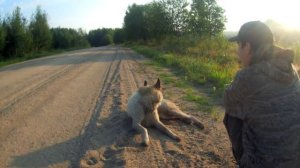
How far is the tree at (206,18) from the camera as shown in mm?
46312

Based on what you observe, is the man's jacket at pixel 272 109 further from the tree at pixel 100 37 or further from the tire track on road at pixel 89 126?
the tree at pixel 100 37

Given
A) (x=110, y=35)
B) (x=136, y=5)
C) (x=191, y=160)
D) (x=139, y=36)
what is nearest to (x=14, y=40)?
(x=139, y=36)

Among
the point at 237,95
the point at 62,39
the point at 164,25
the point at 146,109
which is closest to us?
the point at 237,95

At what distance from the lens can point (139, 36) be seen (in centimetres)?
7719

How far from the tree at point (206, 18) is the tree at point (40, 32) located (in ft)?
86.4

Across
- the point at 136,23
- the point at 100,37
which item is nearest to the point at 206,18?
the point at 136,23

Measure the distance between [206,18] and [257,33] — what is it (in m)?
44.8

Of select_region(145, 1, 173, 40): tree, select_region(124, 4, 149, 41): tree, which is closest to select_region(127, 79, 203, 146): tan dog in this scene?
select_region(145, 1, 173, 40): tree

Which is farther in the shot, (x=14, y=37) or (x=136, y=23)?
(x=136, y=23)

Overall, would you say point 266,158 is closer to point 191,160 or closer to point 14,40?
point 191,160

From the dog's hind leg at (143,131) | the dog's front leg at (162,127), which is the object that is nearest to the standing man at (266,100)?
the dog's hind leg at (143,131)

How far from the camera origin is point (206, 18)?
47.7m

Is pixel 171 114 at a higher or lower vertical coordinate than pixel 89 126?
higher

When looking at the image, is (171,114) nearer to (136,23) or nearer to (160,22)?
(160,22)
